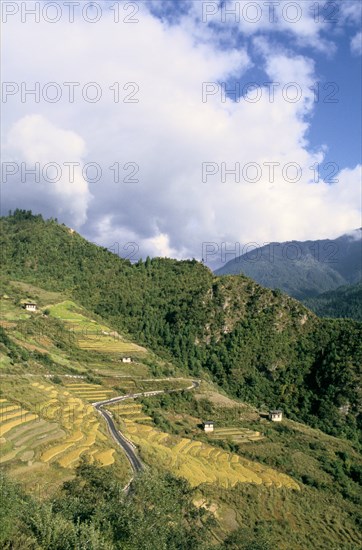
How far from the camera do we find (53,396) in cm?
5919

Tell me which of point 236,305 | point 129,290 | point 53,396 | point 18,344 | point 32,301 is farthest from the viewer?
point 129,290

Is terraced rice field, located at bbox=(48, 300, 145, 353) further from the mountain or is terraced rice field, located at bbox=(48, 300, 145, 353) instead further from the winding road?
the winding road

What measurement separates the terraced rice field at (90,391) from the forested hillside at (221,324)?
4045 cm

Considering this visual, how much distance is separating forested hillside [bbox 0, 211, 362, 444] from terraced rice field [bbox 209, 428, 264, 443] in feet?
98.7

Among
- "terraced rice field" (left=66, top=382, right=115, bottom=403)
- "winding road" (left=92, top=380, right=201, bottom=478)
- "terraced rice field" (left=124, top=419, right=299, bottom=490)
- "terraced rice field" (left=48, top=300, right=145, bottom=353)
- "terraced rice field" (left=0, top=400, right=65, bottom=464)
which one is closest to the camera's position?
"terraced rice field" (left=0, top=400, right=65, bottom=464)

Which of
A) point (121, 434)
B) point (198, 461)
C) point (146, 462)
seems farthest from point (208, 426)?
point (146, 462)

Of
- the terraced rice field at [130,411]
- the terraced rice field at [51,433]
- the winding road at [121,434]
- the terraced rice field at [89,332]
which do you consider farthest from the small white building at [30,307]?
the terraced rice field at [51,433]

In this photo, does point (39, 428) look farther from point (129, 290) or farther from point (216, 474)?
point (129, 290)

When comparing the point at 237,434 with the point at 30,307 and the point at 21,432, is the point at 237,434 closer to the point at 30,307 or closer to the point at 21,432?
the point at 21,432

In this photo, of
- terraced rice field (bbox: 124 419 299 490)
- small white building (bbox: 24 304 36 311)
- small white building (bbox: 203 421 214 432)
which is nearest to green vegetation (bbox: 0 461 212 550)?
terraced rice field (bbox: 124 419 299 490)

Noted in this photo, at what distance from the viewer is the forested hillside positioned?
111 metres

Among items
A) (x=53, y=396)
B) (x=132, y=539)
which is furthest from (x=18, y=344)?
(x=132, y=539)

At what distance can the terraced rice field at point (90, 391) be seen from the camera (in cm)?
7231

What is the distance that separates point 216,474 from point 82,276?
119 metres
